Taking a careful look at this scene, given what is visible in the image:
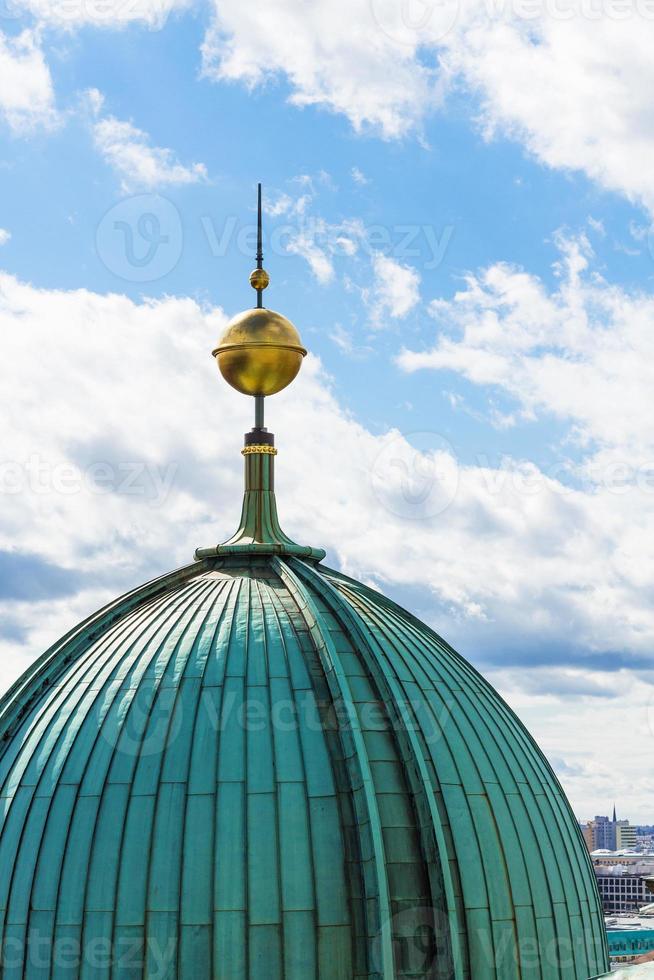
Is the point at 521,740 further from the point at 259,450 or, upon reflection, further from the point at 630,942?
the point at 630,942

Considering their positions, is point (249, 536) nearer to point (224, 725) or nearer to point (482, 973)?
point (224, 725)

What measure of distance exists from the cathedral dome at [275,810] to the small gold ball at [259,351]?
4.90 meters

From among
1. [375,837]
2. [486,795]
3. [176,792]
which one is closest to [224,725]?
[176,792]

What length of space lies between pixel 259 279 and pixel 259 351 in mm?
1937

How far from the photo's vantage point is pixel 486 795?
24094 mm

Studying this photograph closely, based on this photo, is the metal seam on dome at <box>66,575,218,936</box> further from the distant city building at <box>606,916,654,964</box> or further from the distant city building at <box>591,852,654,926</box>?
the distant city building at <box>591,852,654,926</box>

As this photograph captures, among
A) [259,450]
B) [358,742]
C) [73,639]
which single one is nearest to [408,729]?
[358,742]

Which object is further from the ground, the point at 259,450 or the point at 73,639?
the point at 259,450

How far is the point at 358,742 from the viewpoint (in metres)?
22.7

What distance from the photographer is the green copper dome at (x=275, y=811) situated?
2122 centimetres

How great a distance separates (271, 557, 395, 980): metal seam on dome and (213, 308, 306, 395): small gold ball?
4.81m

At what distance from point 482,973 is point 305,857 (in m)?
3.50

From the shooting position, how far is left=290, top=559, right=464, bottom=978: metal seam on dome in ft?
71.9

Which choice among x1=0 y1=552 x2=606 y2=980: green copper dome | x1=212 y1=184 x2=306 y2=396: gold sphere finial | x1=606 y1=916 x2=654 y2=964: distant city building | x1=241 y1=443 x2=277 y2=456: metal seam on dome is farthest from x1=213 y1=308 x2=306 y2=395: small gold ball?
x1=606 y1=916 x2=654 y2=964: distant city building
